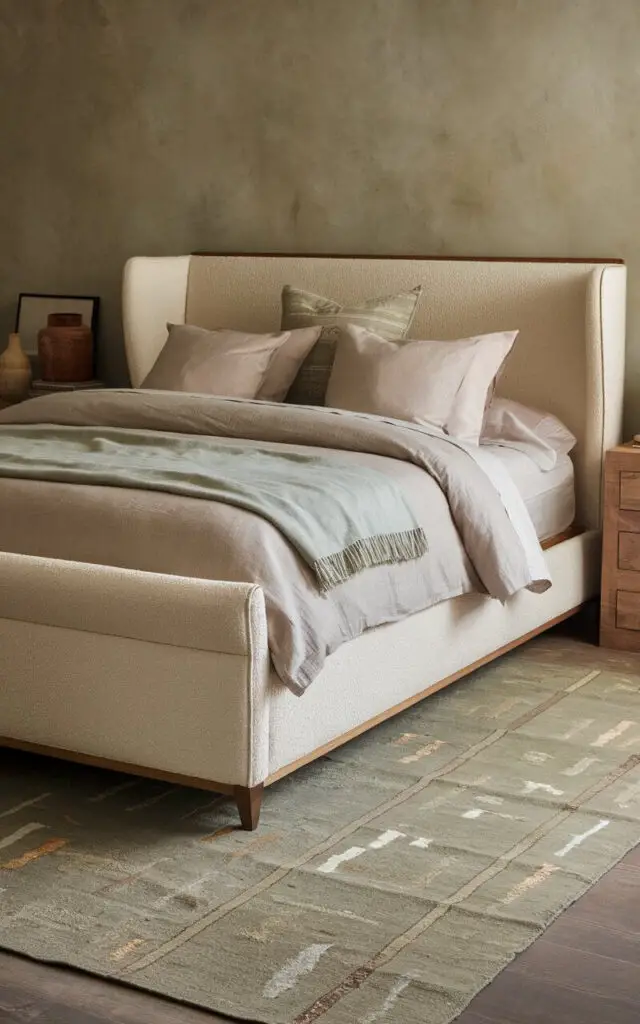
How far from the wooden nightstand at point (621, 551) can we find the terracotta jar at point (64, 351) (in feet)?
7.58

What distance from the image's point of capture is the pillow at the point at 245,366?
14.5ft

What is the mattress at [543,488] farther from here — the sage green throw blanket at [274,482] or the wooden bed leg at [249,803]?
the wooden bed leg at [249,803]

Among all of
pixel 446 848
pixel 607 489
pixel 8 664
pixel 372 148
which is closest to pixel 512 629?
pixel 607 489

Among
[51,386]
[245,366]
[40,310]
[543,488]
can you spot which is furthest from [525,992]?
[40,310]

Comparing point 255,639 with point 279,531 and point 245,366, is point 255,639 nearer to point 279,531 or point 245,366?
point 279,531

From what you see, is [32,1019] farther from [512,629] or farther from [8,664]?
[512,629]

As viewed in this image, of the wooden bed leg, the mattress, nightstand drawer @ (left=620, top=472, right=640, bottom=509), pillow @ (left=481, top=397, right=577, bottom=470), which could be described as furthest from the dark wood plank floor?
pillow @ (left=481, top=397, right=577, bottom=470)

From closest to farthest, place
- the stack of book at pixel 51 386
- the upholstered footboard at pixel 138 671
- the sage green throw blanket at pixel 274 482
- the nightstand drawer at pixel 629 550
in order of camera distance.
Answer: the upholstered footboard at pixel 138 671
the sage green throw blanket at pixel 274 482
the nightstand drawer at pixel 629 550
the stack of book at pixel 51 386

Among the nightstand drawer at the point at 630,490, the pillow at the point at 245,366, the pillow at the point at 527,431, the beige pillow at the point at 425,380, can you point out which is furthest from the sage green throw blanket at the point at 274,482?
the nightstand drawer at the point at 630,490

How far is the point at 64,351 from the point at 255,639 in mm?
3038

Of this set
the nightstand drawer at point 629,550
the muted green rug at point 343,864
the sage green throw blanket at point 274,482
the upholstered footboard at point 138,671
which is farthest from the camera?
the nightstand drawer at point 629,550

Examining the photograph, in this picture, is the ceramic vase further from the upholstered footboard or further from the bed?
the upholstered footboard

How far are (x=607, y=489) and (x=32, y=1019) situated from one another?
256cm

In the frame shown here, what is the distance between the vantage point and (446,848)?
2.70m
